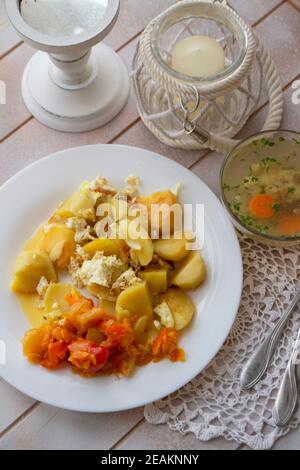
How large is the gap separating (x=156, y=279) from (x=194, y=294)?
8cm

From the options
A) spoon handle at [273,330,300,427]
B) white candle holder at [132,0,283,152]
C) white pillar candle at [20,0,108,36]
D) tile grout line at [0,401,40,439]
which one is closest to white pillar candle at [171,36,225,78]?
white candle holder at [132,0,283,152]

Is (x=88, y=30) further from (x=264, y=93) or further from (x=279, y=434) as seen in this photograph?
(x=279, y=434)

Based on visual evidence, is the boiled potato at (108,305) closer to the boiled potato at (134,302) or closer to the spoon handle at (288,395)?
the boiled potato at (134,302)

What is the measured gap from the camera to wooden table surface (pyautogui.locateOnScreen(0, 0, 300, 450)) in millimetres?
1099

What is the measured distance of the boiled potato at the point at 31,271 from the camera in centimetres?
111

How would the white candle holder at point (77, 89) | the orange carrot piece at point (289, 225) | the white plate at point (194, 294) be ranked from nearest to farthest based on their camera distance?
the white plate at point (194, 294) → the orange carrot piece at point (289, 225) → the white candle holder at point (77, 89)

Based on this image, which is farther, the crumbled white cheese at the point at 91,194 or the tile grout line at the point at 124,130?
the tile grout line at the point at 124,130

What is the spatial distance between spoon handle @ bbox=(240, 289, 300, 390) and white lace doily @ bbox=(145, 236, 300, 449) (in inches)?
0.5

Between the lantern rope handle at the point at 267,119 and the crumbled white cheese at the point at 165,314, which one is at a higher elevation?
the lantern rope handle at the point at 267,119

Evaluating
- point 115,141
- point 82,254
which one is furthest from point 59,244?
point 115,141

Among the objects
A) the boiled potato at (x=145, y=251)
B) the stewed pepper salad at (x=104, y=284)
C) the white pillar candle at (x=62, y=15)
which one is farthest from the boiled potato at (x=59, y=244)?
the white pillar candle at (x=62, y=15)

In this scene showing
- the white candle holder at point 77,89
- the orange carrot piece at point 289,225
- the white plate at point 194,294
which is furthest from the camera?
the white candle holder at point 77,89

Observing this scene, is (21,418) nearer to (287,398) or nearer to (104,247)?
(104,247)

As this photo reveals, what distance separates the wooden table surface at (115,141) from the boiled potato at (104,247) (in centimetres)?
25
